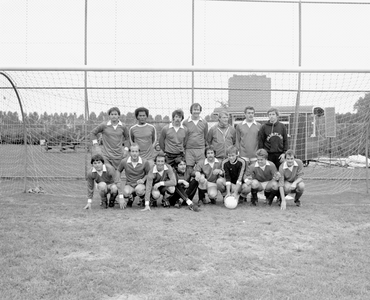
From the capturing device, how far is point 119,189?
5.93 metres

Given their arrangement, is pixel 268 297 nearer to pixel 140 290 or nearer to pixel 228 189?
pixel 140 290

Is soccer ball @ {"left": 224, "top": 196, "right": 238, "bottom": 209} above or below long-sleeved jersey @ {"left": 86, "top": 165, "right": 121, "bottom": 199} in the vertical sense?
below

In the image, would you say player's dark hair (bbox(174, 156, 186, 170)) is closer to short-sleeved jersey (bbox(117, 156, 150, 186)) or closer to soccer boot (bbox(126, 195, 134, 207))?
short-sleeved jersey (bbox(117, 156, 150, 186))

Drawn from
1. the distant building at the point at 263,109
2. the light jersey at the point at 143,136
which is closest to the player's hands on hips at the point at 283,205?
the light jersey at the point at 143,136

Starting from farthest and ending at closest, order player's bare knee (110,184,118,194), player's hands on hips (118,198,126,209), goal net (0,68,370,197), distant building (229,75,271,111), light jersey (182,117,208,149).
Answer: distant building (229,75,271,111) → goal net (0,68,370,197) → light jersey (182,117,208,149) → player's bare knee (110,184,118,194) → player's hands on hips (118,198,126,209)

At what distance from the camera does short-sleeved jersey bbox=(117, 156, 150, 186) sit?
5984 millimetres

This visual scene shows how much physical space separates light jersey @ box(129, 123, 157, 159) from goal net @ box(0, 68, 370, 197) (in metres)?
1.82

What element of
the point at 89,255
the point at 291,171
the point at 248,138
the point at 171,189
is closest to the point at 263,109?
the point at 248,138

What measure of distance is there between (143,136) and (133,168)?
60 centimetres

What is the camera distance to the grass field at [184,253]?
2.79m

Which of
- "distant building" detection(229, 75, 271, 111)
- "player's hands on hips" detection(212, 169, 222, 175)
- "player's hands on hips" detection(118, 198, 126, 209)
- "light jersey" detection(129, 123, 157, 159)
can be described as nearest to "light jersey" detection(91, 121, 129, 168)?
"light jersey" detection(129, 123, 157, 159)

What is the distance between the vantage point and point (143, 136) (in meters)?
6.30

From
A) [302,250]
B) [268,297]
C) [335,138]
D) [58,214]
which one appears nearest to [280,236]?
[302,250]

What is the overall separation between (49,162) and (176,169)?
3.68 meters
